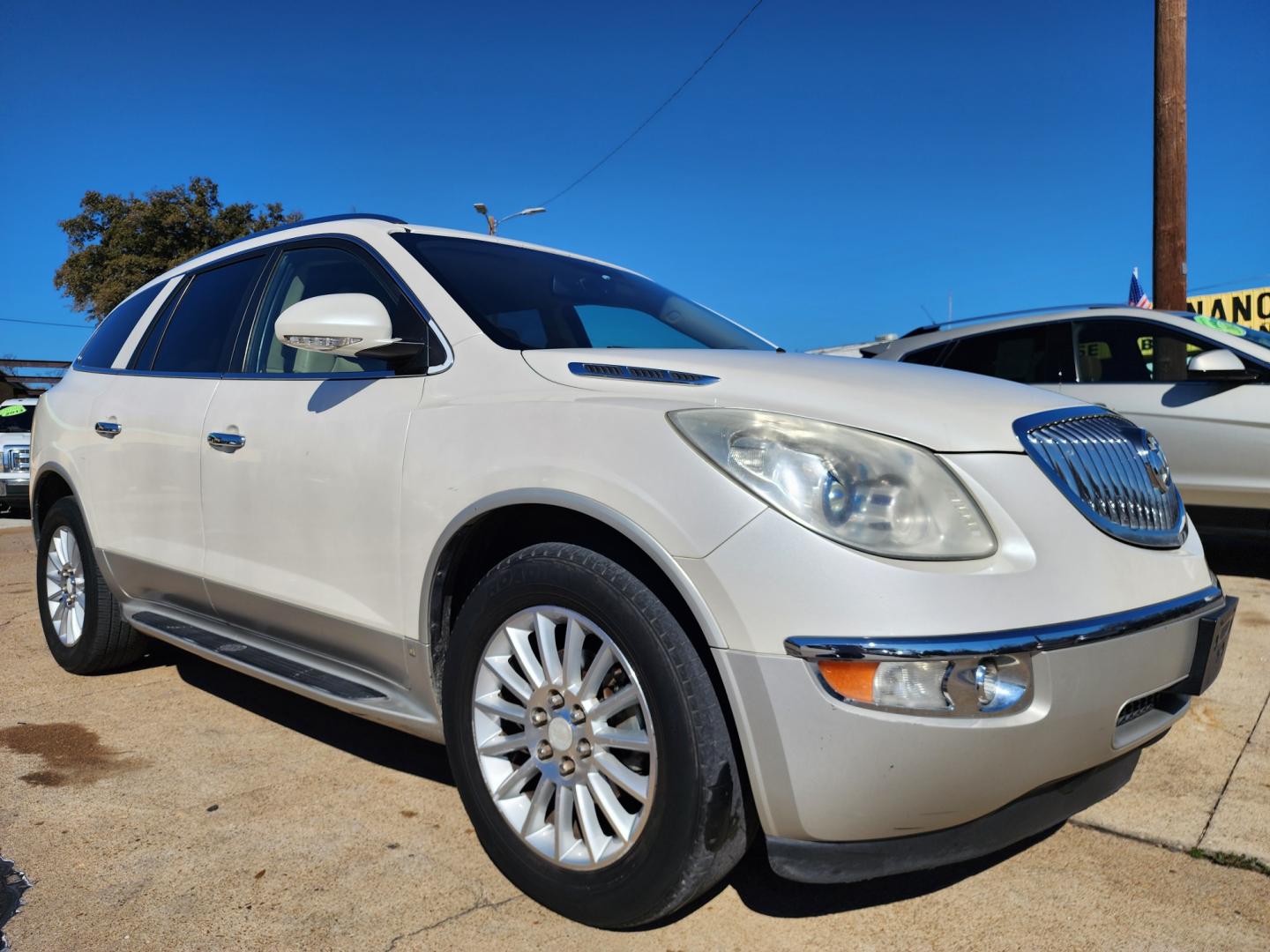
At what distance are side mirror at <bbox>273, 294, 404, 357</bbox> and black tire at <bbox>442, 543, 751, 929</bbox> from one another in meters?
0.75

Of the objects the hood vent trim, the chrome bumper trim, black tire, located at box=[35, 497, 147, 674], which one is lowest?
black tire, located at box=[35, 497, 147, 674]

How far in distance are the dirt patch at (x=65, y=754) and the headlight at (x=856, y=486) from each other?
2410 millimetres

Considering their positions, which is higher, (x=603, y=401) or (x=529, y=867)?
(x=603, y=401)

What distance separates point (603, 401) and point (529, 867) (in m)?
1.06

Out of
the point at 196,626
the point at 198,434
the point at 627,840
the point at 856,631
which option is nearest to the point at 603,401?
the point at 856,631

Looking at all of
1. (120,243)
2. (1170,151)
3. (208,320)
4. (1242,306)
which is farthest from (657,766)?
(120,243)

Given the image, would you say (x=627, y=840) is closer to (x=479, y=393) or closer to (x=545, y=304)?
(x=479, y=393)

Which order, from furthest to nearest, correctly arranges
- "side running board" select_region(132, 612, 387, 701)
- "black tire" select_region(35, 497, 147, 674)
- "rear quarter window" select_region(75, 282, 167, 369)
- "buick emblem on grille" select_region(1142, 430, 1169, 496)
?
1. "rear quarter window" select_region(75, 282, 167, 369)
2. "black tire" select_region(35, 497, 147, 674)
3. "side running board" select_region(132, 612, 387, 701)
4. "buick emblem on grille" select_region(1142, 430, 1169, 496)

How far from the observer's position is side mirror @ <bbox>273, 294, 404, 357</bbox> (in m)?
2.48

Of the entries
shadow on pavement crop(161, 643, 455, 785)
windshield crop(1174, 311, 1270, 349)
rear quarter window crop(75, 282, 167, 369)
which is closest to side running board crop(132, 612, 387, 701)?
shadow on pavement crop(161, 643, 455, 785)

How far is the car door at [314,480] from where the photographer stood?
252 cm

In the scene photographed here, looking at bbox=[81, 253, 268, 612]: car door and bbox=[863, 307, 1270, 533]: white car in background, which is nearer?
bbox=[81, 253, 268, 612]: car door

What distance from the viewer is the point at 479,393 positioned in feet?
7.72

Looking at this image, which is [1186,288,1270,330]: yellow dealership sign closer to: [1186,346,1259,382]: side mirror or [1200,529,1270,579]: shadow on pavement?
[1200,529,1270,579]: shadow on pavement
